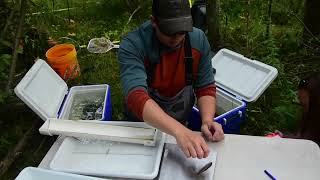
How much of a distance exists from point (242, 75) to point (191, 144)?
1.48m

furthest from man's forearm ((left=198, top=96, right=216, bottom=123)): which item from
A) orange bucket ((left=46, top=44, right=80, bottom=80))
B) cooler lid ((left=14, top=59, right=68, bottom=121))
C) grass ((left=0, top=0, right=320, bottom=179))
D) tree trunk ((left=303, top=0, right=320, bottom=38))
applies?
tree trunk ((left=303, top=0, right=320, bottom=38))

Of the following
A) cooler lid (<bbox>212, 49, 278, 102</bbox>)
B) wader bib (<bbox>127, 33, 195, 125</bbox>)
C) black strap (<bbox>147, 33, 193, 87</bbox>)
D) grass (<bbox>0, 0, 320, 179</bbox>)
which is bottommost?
grass (<bbox>0, 0, 320, 179</bbox>)

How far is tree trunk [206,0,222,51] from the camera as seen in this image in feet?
12.5

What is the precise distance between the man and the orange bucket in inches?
55.4

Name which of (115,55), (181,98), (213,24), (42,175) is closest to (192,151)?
(42,175)

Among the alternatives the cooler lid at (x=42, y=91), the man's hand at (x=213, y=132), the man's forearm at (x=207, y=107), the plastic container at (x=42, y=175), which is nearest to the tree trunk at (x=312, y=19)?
the man's forearm at (x=207, y=107)

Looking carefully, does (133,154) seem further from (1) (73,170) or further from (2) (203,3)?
(2) (203,3)

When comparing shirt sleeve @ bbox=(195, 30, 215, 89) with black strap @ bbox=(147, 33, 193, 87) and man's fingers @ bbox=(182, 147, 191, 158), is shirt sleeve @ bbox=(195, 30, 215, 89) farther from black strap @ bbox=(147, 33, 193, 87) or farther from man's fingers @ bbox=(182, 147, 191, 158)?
man's fingers @ bbox=(182, 147, 191, 158)

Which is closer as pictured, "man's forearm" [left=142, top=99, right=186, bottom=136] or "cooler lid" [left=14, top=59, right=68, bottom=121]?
"man's forearm" [left=142, top=99, right=186, bottom=136]

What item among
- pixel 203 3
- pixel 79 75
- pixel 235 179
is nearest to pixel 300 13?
pixel 203 3

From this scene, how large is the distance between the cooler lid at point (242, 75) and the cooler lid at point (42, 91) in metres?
1.26

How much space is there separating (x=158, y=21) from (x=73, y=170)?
2.71 ft

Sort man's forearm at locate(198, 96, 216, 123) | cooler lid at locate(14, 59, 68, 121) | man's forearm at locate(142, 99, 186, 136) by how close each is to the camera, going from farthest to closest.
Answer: cooler lid at locate(14, 59, 68, 121) < man's forearm at locate(198, 96, 216, 123) < man's forearm at locate(142, 99, 186, 136)

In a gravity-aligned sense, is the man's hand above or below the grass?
above
